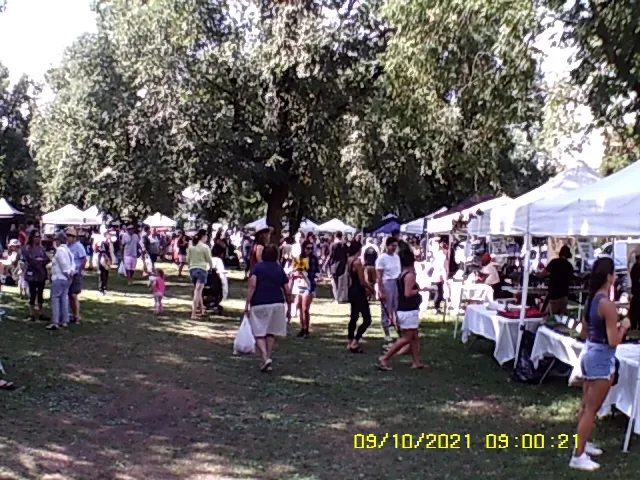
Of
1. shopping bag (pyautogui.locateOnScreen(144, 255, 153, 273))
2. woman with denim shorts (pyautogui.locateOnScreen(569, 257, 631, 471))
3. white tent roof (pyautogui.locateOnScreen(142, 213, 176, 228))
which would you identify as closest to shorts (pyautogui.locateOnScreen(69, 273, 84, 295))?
woman with denim shorts (pyautogui.locateOnScreen(569, 257, 631, 471))

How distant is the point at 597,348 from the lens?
584 centimetres

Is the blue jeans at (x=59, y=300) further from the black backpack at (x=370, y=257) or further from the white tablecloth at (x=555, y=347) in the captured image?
the white tablecloth at (x=555, y=347)

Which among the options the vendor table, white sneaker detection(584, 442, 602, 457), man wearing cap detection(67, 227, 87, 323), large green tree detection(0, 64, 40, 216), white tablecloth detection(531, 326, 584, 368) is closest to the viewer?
white sneaker detection(584, 442, 602, 457)

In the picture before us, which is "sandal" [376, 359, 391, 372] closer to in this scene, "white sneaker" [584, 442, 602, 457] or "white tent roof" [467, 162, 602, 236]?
"white tent roof" [467, 162, 602, 236]

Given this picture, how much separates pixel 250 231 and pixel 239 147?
51.6 ft

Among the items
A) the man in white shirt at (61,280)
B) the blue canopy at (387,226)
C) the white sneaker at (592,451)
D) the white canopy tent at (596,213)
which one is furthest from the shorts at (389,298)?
the blue canopy at (387,226)

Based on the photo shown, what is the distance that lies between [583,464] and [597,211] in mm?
3128

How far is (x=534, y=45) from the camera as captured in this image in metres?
13.2

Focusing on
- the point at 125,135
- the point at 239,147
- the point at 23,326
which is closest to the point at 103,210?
the point at 125,135

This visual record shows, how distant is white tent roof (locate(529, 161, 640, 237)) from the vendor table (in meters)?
1.16

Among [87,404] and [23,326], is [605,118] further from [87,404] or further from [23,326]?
[23,326]

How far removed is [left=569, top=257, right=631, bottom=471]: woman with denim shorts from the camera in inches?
226

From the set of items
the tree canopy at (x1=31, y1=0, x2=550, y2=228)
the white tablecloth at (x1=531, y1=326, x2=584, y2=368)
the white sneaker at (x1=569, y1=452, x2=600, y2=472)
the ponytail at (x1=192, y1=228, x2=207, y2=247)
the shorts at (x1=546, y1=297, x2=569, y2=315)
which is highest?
the tree canopy at (x1=31, y1=0, x2=550, y2=228)

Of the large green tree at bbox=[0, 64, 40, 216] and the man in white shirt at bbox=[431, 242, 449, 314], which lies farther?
the large green tree at bbox=[0, 64, 40, 216]
